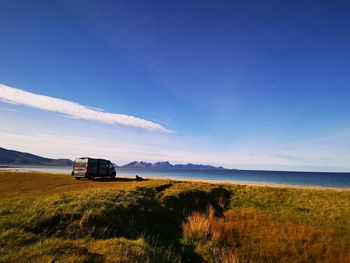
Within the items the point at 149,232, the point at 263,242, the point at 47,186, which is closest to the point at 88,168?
the point at 47,186

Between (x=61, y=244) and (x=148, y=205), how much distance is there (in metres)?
9.18

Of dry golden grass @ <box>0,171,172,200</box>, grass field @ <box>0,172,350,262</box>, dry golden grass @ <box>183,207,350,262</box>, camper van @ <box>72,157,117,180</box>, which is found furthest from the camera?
camper van @ <box>72,157,117,180</box>

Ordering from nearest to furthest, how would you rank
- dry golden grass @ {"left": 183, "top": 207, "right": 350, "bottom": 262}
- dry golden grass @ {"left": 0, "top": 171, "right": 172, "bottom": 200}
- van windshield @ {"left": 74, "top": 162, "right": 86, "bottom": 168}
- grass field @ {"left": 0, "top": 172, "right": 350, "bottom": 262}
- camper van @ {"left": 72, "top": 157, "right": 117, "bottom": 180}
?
grass field @ {"left": 0, "top": 172, "right": 350, "bottom": 262}, dry golden grass @ {"left": 183, "top": 207, "right": 350, "bottom": 262}, dry golden grass @ {"left": 0, "top": 171, "right": 172, "bottom": 200}, camper van @ {"left": 72, "top": 157, "right": 117, "bottom": 180}, van windshield @ {"left": 74, "top": 162, "right": 86, "bottom": 168}

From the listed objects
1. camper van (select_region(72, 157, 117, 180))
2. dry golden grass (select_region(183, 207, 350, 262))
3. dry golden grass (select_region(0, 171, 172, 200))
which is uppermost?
camper van (select_region(72, 157, 117, 180))

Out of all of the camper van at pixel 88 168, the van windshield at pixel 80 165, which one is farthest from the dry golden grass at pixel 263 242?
the van windshield at pixel 80 165

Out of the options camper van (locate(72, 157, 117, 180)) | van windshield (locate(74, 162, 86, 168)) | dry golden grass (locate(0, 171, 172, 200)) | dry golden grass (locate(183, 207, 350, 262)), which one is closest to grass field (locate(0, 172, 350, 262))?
dry golden grass (locate(183, 207, 350, 262))

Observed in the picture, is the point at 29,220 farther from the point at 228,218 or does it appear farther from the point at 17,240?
the point at 228,218

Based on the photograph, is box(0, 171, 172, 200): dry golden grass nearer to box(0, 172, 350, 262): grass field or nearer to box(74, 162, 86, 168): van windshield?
box(0, 172, 350, 262): grass field

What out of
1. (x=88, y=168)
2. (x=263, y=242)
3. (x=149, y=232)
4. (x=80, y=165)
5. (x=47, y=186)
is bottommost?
(x=263, y=242)

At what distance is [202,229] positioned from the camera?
14.0 m

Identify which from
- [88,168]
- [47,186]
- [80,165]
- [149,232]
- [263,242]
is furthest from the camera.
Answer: [80,165]

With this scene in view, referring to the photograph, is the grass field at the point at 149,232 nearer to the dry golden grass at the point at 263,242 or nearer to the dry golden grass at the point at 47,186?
the dry golden grass at the point at 263,242

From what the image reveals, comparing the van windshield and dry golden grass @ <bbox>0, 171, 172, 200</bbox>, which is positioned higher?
the van windshield

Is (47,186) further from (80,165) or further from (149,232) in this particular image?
(149,232)
